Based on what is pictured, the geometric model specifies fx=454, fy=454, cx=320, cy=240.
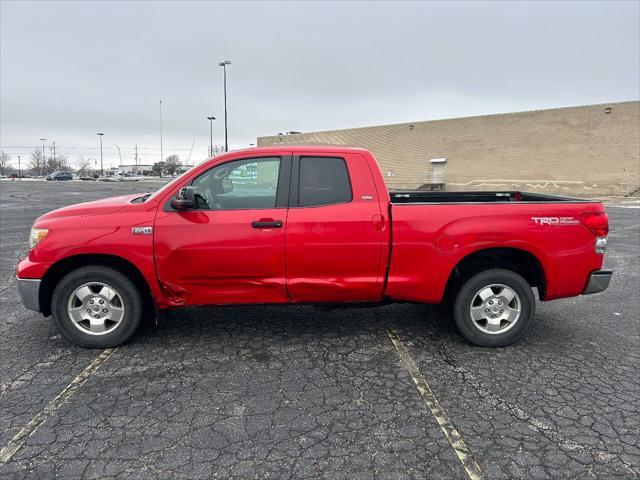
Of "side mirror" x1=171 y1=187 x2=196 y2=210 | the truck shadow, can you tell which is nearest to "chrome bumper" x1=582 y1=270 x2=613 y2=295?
the truck shadow

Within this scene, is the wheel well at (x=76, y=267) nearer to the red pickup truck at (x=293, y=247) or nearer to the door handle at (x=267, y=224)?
the red pickup truck at (x=293, y=247)

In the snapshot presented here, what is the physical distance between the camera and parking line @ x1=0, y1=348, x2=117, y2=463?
2.78 m

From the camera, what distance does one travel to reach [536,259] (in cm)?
431

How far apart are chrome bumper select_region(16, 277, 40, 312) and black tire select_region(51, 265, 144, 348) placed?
0.50 ft

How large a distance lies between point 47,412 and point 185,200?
1883mm

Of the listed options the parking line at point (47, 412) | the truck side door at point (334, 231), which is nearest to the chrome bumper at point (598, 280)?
the truck side door at point (334, 231)

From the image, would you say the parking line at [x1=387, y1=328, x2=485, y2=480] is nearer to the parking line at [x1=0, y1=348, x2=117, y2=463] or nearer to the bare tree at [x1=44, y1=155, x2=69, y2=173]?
the parking line at [x1=0, y1=348, x2=117, y2=463]

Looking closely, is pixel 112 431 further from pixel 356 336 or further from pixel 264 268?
pixel 356 336

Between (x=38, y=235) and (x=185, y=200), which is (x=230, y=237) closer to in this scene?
(x=185, y=200)

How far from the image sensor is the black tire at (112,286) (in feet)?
13.4

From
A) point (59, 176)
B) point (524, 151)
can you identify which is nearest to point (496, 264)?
point (524, 151)

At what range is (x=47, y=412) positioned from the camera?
3178mm

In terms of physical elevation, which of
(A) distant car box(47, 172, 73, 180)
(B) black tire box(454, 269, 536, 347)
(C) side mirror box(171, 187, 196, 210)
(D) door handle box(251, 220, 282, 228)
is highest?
(A) distant car box(47, 172, 73, 180)

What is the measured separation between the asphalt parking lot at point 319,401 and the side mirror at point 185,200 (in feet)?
4.39
